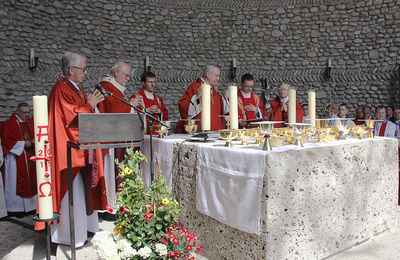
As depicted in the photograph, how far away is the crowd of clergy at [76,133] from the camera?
2.88 meters

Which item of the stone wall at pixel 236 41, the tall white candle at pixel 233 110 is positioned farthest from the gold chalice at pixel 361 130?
the stone wall at pixel 236 41

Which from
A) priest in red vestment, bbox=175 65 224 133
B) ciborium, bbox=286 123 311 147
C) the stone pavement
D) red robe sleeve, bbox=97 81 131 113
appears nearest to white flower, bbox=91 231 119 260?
the stone pavement

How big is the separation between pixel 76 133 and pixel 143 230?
4.40 ft

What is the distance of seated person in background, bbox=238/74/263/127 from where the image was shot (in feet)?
16.5

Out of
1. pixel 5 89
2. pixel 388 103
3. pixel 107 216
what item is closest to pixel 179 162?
pixel 107 216

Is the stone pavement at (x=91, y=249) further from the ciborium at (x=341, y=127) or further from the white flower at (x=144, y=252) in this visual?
the white flower at (x=144, y=252)

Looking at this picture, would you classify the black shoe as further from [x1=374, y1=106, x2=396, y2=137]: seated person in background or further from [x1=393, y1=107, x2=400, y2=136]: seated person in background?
[x1=393, y1=107, x2=400, y2=136]: seated person in background

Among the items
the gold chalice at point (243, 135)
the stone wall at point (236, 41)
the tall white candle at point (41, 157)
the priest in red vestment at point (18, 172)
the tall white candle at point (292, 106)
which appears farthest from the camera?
the stone wall at point (236, 41)

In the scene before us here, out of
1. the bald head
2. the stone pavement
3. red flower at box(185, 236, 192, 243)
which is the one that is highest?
the bald head

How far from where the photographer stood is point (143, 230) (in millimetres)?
1971

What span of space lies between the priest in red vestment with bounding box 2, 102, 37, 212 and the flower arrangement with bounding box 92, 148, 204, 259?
3.66 m

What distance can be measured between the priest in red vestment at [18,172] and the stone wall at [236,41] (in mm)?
3181

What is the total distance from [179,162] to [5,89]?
645cm

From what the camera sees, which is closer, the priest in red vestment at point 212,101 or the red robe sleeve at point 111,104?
the red robe sleeve at point 111,104
